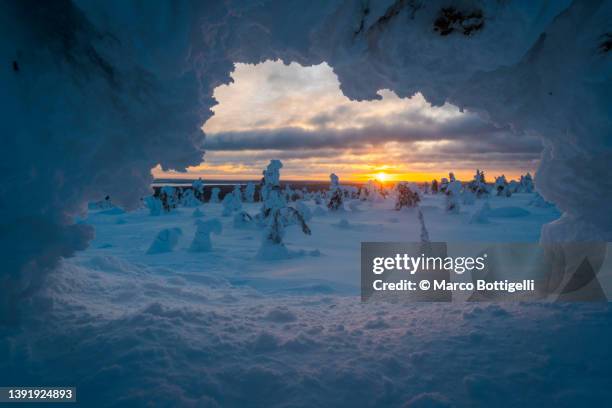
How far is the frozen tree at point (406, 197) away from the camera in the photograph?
80.7ft

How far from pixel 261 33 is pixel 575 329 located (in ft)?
14.6

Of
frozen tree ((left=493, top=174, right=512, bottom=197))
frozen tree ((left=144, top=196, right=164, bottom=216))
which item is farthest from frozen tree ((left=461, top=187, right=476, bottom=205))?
frozen tree ((left=144, top=196, right=164, bottom=216))

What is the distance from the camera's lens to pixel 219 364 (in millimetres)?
2871

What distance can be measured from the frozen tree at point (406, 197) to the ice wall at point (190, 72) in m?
20.9

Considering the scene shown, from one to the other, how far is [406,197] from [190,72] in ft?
75.7

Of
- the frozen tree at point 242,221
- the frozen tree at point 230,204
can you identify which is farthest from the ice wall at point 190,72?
the frozen tree at point 230,204

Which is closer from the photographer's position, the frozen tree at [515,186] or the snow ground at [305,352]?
the snow ground at [305,352]

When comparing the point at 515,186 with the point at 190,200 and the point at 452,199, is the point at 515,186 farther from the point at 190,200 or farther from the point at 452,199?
the point at 190,200

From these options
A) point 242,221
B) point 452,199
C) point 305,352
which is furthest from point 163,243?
point 452,199

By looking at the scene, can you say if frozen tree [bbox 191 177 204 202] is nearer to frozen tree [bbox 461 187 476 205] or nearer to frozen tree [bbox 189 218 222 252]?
frozen tree [bbox 461 187 476 205]

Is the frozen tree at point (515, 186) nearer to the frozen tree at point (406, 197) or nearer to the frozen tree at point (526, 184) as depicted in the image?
the frozen tree at point (526, 184)

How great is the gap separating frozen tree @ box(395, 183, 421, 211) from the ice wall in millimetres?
20851

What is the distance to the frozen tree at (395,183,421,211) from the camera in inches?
969

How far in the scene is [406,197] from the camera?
24.7 m
